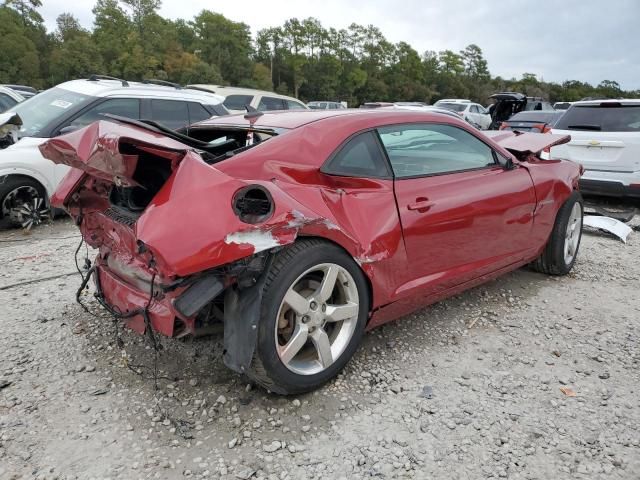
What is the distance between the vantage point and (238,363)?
2.39 meters

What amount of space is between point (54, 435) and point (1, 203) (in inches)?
172

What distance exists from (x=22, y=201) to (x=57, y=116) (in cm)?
116

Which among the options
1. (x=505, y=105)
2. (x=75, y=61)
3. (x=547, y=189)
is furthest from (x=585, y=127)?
(x=75, y=61)

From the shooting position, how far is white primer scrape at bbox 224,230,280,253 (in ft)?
7.32

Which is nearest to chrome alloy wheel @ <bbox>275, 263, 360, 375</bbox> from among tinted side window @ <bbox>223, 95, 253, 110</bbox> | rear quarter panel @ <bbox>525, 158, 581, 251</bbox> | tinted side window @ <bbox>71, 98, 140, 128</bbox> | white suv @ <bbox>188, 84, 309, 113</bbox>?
rear quarter panel @ <bbox>525, 158, 581, 251</bbox>

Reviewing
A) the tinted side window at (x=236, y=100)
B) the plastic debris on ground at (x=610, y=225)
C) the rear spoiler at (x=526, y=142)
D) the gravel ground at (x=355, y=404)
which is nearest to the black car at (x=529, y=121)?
the plastic debris on ground at (x=610, y=225)

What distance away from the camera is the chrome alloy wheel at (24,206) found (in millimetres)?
5855

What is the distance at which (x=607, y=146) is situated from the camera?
23.4ft

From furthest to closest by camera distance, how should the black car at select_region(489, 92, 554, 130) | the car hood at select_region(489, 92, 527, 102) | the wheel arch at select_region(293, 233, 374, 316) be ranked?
the black car at select_region(489, 92, 554, 130)
the car hood at select_region(489, 92, 527, 102)
the wheel arch at select_region(293, 233, 374, 316)

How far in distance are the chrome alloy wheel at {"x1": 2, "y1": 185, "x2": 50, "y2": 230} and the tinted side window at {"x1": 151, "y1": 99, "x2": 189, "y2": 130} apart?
185cm

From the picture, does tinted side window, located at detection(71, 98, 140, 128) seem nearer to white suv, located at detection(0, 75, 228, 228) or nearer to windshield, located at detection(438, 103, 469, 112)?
white suv, located at detection(0, 75, 228, 228)

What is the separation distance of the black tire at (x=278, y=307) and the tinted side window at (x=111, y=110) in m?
4.80

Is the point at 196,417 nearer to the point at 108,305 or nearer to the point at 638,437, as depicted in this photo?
the point at 108,305

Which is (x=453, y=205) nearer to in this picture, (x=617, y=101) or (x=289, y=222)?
(x=289, y=222)
